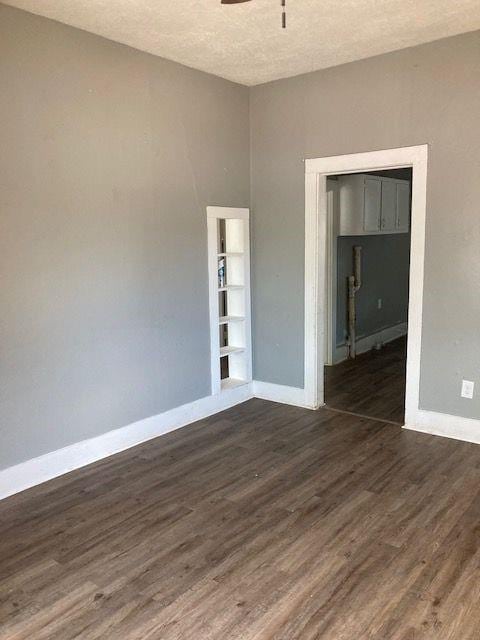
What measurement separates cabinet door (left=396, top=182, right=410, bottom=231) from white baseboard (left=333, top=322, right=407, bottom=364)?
4.31ft

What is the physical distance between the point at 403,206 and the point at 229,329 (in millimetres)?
3085

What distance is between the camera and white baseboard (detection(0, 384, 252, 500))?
3.21 metres

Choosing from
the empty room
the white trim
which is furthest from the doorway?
the empty room

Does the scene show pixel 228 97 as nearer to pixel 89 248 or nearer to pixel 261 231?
pixel 261 231

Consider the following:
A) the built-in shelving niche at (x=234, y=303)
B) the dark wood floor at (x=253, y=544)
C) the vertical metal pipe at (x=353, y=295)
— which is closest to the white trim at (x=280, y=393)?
the built-in shelving niche at (x=234, y=303)

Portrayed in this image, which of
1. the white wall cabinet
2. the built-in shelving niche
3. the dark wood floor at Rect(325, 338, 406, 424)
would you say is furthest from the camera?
the white wall cabinet

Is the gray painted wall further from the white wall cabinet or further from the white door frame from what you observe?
the white door frame

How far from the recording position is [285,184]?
451 cm

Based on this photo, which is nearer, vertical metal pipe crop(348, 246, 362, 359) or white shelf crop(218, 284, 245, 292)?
white shelf crop(218, 284, 245, 292)

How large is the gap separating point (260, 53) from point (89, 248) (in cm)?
177

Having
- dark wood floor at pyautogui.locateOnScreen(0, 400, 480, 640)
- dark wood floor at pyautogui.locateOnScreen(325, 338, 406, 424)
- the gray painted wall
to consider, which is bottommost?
dark wood floor at pyautogui.locateOnScreen(0, 400, 480, 640)

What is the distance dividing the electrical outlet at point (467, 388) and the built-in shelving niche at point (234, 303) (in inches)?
71.9

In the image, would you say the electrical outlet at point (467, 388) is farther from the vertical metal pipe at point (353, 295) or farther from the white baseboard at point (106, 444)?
the vertical metal pipe at point (353, 295)

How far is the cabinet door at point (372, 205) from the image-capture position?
19.4 ft
